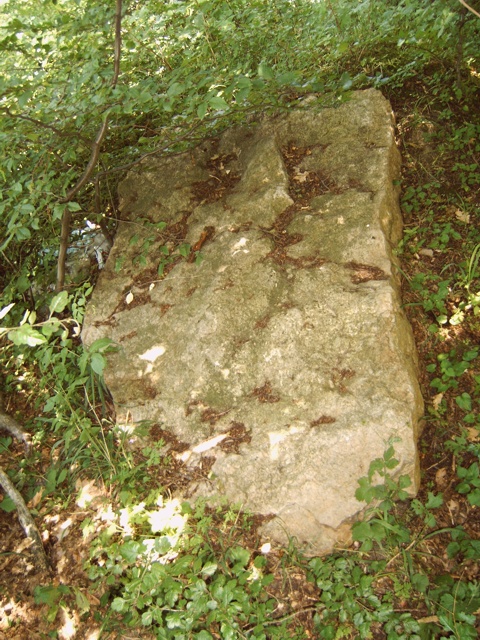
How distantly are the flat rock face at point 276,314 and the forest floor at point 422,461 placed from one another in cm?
21

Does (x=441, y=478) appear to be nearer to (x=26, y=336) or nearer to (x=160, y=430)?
(x=160, y=430)

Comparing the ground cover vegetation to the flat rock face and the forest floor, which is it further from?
the flat rock face

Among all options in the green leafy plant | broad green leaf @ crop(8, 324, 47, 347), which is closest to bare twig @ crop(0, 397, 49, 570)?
the green leafy plant

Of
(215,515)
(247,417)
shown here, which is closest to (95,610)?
(215,515)

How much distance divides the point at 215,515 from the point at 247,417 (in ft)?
2.07

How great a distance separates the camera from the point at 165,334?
11.0 ft

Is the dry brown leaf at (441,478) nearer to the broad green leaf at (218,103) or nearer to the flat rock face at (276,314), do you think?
the flat rock face at (276,314)

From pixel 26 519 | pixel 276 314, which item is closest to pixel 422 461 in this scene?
pixel 276 314

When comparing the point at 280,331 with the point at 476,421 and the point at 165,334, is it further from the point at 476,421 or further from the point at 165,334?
the point at 476,421

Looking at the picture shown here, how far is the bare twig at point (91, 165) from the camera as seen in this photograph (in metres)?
2.55

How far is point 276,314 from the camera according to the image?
10.2 feet

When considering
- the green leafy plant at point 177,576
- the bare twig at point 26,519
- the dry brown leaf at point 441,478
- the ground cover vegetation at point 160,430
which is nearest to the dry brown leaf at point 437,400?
the ground cover vegetation at point 160,430

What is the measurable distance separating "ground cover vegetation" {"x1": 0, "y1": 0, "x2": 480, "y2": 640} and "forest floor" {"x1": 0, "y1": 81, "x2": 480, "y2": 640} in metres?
0.01

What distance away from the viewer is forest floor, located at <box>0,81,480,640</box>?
2496 millimetres
